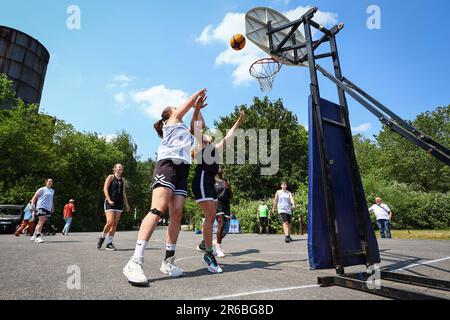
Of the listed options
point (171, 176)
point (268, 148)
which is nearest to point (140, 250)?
point (171, 176)

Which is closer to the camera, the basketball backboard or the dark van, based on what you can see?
the basketball backboard

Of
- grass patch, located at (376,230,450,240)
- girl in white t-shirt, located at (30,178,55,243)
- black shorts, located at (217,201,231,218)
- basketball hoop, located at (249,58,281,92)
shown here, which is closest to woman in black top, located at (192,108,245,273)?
black shorts, located at (217,201,231,218)

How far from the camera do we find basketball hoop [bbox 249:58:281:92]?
867 centimetres

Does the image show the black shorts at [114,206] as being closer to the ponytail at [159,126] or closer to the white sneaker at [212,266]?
the ponytail at [159,126]

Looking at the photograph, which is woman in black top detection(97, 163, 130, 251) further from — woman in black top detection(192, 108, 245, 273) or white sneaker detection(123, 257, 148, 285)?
white sneaker detection(123, 257, 148, 285)

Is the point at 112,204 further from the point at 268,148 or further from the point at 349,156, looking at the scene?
the point at 268,148

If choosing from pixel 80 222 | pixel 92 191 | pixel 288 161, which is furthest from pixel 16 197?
pixel 288 161

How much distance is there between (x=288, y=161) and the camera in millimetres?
35688

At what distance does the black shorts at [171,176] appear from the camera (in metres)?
3.60

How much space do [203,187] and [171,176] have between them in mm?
899

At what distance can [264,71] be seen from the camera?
29.4ft

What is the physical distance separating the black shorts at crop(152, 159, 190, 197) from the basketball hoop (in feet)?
19.0
